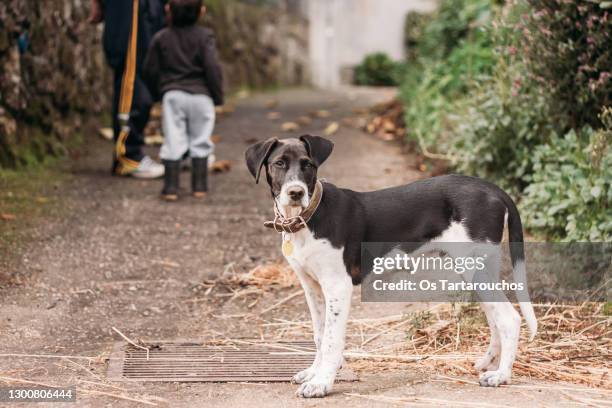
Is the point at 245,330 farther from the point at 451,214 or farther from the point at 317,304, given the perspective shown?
the point at 451,214

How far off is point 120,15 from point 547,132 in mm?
4155

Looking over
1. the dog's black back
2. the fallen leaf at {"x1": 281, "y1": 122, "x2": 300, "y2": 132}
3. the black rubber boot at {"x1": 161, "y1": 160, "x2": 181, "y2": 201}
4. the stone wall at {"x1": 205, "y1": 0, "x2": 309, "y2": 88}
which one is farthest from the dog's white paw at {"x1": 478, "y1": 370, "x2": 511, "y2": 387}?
the stone wall at {"x1": 205, "y1": 0, "x2": 309, "y2": 88}

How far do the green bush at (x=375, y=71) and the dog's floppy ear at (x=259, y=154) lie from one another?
1942 cm

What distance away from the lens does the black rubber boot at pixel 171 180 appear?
27.3 feet

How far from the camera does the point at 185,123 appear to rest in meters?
8.49

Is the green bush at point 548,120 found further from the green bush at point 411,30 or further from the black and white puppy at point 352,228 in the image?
the green bush at point 411,30

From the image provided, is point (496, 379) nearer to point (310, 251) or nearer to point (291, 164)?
point (310, 251)

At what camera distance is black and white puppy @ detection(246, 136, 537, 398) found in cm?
449

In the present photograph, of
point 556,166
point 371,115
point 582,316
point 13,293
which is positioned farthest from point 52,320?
point 371,115

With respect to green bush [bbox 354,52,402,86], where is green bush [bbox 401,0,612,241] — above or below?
above

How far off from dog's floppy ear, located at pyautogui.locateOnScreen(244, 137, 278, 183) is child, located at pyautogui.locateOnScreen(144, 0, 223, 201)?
12.5ft

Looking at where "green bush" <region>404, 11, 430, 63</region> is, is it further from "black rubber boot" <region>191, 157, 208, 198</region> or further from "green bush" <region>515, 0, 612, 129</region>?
"green bush" <region>515, 0, 612, 129</region>

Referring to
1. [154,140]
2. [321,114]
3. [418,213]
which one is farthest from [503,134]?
[321,114]

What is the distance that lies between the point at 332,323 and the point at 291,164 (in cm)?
81
